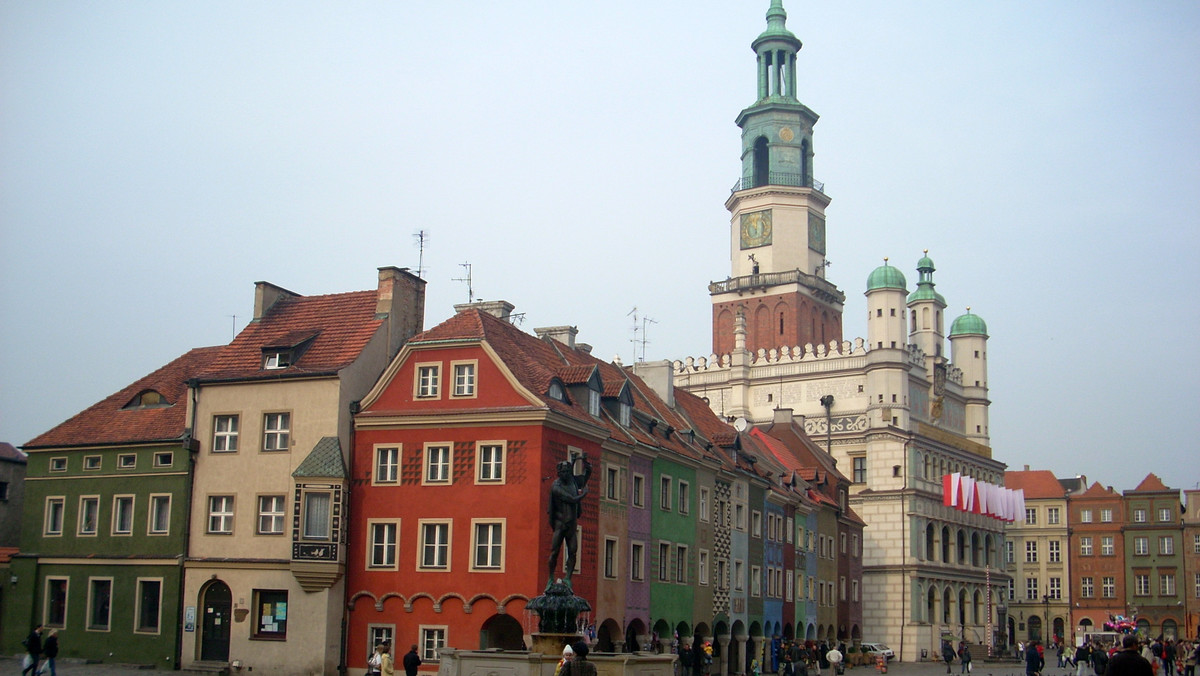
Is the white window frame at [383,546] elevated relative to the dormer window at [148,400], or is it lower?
lower

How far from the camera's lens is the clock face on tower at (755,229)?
9388 centimetres

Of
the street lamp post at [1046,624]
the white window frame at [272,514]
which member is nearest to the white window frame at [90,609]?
the white window frame at [272,514]

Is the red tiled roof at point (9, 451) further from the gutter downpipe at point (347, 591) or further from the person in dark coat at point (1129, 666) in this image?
the person in dark coat at point (1129, 666)

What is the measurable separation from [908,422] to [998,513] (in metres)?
8.90

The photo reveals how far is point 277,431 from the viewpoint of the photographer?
1738 inches

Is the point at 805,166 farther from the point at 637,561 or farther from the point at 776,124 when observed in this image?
the point at 637,561

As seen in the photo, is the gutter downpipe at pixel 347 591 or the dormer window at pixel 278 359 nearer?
the gutter downpipe at pixel 347 591

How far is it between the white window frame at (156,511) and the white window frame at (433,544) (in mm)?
9247

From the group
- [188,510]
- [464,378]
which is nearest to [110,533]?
[188,510]

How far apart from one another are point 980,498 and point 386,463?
53.5m

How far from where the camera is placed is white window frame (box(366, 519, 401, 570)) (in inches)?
1672

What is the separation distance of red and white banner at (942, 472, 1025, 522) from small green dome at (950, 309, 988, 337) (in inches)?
531

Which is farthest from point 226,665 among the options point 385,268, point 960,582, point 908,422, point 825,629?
point 960,582

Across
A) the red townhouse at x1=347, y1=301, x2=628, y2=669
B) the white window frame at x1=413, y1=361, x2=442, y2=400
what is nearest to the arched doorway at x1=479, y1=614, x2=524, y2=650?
the red townhouse at x1=347, y1=301, x2=628, y2=669
